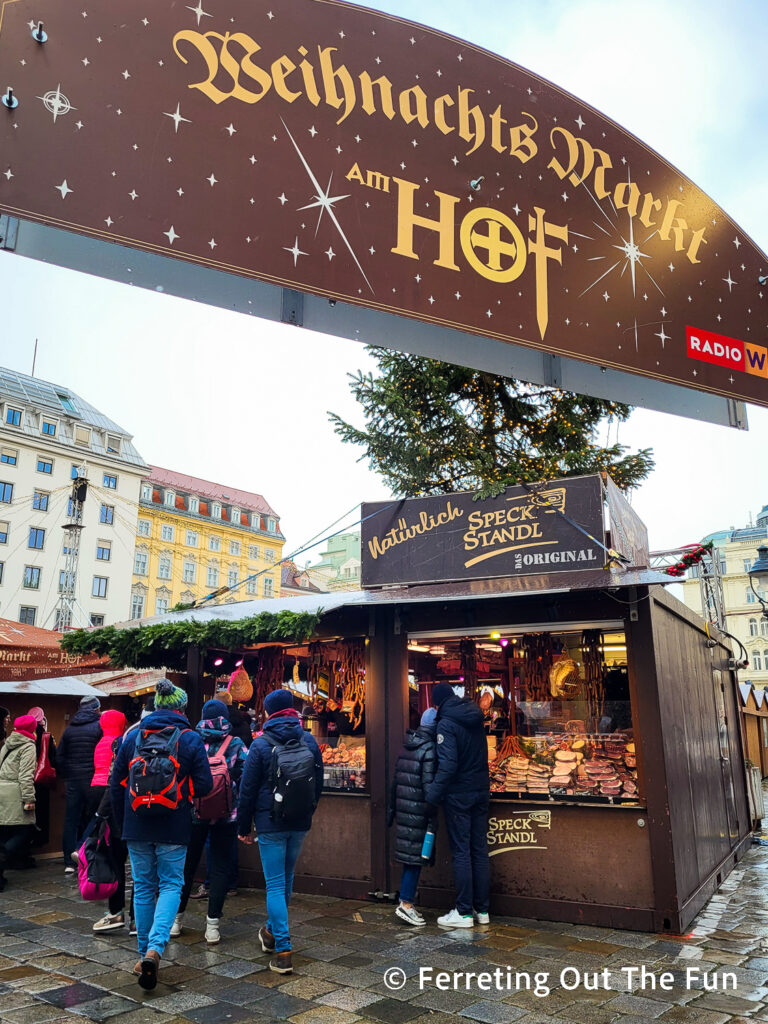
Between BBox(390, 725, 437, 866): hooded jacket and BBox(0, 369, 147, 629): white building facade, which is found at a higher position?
BBox(0, 369, 147, 629): white building facade

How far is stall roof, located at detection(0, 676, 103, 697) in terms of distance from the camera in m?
9.03

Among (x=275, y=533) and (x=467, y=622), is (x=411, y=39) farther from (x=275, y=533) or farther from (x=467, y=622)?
(x=275, y=533)

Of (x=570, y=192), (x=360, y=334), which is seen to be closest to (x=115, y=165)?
(x=360, y=334)

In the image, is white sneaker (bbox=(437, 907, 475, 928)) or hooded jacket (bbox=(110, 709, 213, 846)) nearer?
hooded jacket (bbox=(110, 709, 213, 846))

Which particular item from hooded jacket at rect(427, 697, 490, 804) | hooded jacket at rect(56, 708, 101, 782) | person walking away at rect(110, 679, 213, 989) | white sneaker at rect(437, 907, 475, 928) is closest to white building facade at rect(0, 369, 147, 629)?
hooded jacket at rect(56, 708, 101, 782)

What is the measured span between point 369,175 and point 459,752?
483 cm

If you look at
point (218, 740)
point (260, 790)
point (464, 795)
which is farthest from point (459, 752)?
point (218, 740)

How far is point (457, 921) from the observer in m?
6.14

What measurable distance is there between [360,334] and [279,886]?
3892mm

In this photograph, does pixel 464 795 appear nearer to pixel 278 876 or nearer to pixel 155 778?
pixel 278 876

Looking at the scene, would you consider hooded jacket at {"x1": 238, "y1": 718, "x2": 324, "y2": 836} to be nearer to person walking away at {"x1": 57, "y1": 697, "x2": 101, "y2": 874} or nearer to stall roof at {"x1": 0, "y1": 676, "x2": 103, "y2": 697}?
person walking away at {"x1": 57, "y1": 697, "x2": 101, "y2": 874}

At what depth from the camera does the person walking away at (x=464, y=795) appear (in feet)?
20.4

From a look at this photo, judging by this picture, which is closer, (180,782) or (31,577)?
(180,782)

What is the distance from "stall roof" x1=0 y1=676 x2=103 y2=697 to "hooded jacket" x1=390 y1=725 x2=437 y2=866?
14.5 ft
